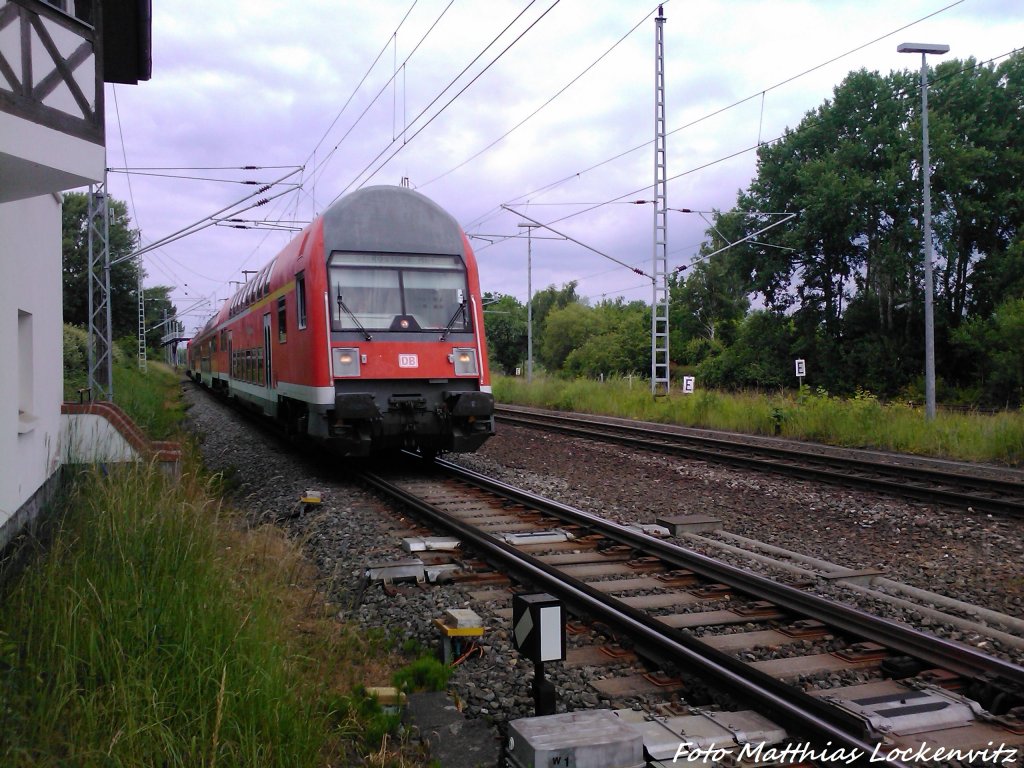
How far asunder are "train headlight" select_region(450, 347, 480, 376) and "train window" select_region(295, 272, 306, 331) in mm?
2050

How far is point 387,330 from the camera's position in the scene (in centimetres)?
1063

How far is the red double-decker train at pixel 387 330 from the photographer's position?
1032cm

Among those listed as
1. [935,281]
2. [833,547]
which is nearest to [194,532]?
[833,547]

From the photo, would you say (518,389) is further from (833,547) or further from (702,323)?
(702,323)

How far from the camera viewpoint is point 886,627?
4.66m

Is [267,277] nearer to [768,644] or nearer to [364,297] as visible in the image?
[364,297]

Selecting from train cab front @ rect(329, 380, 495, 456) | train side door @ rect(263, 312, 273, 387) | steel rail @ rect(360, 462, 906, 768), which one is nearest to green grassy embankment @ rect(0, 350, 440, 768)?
steel rail @ rect(360, 462, 906, 768)

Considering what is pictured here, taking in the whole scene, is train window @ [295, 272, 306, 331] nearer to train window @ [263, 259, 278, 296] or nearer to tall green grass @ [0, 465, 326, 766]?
→ train window @ [263, 259, 278, 296]

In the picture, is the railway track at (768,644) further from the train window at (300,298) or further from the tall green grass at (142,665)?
the train window at (300,298)

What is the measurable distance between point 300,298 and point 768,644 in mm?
8296

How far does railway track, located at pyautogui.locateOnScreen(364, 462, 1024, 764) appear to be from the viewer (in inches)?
143

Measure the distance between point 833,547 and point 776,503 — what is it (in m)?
2.09

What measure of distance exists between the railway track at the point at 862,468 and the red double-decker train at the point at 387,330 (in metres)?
4.41

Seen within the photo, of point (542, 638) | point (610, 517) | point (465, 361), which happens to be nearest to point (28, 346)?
point (465, 361)
